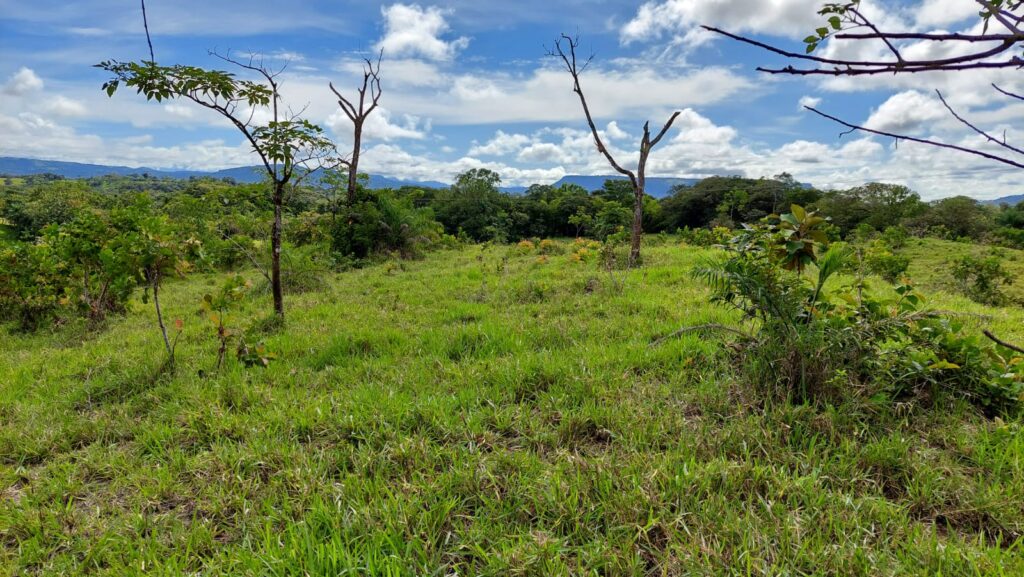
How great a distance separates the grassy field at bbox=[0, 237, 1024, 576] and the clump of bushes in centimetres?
18

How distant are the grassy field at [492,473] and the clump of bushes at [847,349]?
0.18 m

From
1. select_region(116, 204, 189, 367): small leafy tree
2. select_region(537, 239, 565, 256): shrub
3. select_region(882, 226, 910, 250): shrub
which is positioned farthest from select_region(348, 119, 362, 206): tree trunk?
select_region(882, 226, 910, 250): shrub

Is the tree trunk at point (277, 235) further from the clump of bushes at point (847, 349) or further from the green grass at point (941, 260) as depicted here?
the green grass at point (941, 260)

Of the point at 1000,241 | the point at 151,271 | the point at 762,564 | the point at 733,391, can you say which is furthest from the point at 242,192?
the point at 1000,241

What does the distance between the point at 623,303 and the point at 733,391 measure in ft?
10.8

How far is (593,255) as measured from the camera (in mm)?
12469

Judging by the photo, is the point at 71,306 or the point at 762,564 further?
the point at 71,306

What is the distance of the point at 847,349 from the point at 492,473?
2.43m

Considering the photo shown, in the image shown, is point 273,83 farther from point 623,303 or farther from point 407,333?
point 623,303

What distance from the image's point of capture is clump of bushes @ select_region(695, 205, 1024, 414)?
9.54 ft

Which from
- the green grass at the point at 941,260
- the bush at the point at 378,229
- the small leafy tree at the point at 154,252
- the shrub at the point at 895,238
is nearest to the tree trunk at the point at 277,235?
the small leafy tree at the point at 154,252

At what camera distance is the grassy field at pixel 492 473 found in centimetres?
193

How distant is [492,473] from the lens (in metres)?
2.50

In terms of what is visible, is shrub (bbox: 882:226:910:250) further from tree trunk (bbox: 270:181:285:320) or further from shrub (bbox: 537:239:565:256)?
tree trunk (bbox: 270:181:285:320)
